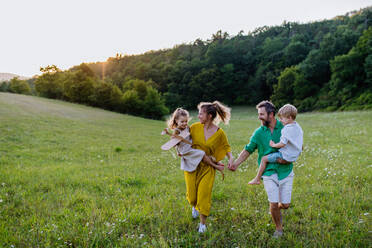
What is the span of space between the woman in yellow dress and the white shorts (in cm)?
86

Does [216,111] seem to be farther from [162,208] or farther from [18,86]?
[18,86]

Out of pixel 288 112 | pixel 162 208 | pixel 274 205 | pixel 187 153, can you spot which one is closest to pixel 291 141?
pixel 288 112

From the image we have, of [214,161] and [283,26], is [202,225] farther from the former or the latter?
[283,26]

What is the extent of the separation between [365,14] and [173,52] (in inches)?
2672

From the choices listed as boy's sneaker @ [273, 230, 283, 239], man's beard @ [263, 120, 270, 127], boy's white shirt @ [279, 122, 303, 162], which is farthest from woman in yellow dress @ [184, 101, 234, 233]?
boy's sneaker @ [273, 230, 283, 239]

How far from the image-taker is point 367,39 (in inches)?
2162

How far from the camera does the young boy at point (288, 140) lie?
387cm

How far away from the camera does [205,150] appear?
Answer: 15.6ft

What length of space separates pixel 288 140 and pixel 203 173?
1.60 meters

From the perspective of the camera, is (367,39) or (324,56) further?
(324,56)

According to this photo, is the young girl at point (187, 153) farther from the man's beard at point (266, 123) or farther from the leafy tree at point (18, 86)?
the leafy tree at point (18, 86)

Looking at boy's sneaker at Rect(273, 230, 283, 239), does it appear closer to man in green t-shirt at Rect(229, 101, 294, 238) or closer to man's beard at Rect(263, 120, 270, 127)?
man in green t-shirt at Rect(229, 101, 294, 238)

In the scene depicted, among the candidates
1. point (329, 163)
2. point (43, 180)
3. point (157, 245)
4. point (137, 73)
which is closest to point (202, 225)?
point (157, 245)

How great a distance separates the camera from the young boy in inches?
152
